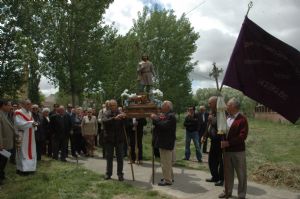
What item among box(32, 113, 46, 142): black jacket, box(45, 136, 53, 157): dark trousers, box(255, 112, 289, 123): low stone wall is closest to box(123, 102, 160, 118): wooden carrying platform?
box(32, 113, 46, 142): black jacket

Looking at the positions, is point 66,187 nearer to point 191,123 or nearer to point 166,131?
point 166,131

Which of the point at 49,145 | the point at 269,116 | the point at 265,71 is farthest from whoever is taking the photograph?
the point at 269,116

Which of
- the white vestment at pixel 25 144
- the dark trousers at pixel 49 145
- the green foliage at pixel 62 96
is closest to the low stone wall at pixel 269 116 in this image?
the green foliage at pixel 62 96

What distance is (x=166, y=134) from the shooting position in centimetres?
1016

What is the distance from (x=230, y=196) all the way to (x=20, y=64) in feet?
A: 47.6

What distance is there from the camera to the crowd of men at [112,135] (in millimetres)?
8711

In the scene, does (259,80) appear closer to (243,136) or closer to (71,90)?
(243,136)

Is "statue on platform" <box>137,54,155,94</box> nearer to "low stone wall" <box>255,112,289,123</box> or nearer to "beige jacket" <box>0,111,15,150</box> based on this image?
"beige jacket" <box>0,111,15,150</box>

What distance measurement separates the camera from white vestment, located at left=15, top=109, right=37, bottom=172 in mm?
11828

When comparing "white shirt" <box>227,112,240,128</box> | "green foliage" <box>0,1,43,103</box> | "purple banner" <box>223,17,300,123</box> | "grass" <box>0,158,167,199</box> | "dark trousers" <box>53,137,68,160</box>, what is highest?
"green foliage" <box>0,1,43,103</box>

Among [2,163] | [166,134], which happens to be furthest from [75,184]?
[166,134]

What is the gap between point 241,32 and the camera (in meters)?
9.07

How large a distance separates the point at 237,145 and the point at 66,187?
4.19 metres

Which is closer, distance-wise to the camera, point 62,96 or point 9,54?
point 9,54
